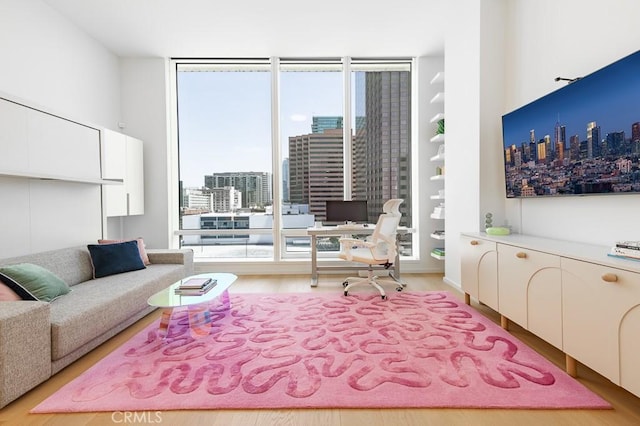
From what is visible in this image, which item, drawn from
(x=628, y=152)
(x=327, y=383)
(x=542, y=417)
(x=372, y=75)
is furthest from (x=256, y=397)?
(x=372, y=75)

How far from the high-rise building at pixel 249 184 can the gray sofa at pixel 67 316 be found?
5.54ft

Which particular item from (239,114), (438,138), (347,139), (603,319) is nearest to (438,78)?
(438,138)

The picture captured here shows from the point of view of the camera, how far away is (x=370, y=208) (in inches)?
187

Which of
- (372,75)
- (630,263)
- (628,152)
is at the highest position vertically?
(372,75)

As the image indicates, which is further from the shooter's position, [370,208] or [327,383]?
[370,208]

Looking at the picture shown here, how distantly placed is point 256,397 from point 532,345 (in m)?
2.05

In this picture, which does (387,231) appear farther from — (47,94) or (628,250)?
(47,94)

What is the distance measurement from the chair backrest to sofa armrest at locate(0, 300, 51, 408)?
2.85 m

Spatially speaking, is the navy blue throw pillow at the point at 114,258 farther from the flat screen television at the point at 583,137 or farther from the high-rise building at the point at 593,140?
the high-rise building at the point at 593,140

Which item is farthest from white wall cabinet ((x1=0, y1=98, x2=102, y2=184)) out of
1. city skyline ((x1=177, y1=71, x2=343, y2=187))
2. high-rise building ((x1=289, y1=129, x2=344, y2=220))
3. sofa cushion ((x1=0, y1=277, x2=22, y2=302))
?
high-rise building ((x1=289, y1=129, x2=344, y2=220))

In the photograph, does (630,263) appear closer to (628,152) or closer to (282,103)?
(628,152)

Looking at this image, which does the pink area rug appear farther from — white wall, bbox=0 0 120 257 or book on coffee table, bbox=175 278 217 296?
white wall, bbox=0 0 120 257

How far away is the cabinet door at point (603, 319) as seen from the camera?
148cm

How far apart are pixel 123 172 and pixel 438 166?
4.54 m
